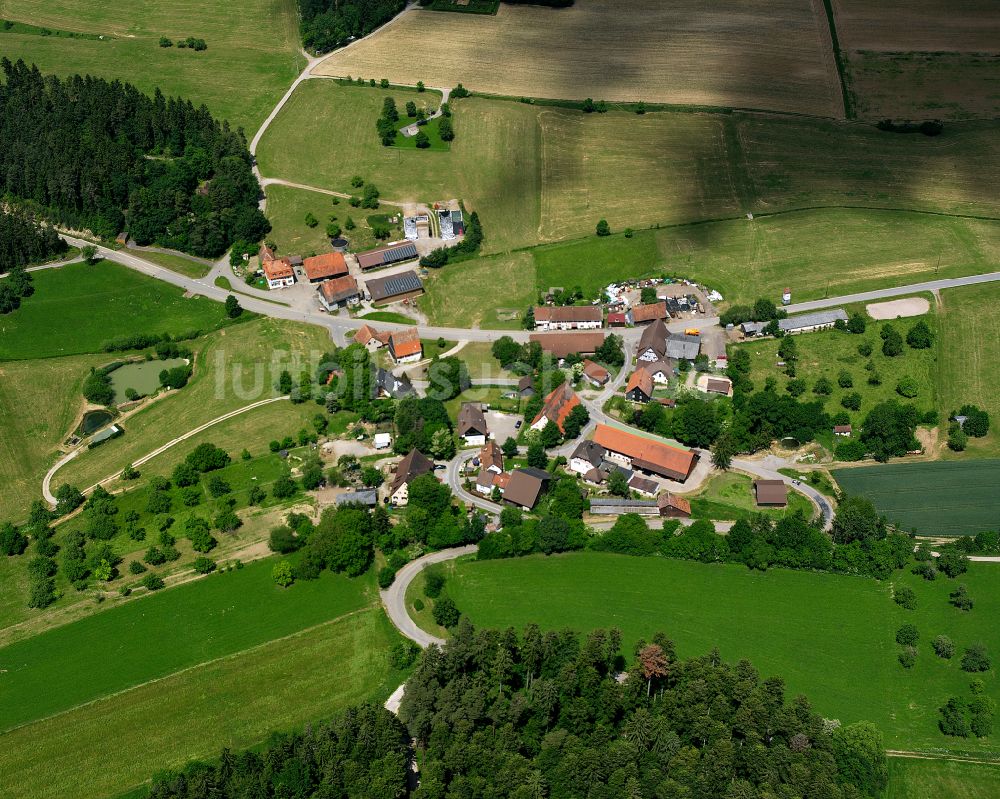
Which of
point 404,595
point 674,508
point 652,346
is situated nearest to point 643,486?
point 674,508

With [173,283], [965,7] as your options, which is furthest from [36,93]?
[965,7]

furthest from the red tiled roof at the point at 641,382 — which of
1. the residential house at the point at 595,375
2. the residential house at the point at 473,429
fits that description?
the residential house at the point at 473,429

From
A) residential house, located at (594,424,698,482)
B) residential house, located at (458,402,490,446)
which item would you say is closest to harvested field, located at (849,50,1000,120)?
residential house, located at (594,424,698,482)

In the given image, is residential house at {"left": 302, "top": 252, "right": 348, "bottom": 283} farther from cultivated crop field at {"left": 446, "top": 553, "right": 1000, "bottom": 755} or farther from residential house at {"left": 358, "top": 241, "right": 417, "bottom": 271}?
cultivated crop field at {"left": 446, "top": 553, "right": 1000, "bottom": 755}

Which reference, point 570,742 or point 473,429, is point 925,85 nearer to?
point 473,429

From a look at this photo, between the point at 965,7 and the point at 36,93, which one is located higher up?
the point at 965,7

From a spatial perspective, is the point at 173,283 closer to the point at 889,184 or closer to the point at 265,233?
the point at 265,233

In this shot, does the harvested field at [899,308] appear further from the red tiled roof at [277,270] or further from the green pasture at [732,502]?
the red tiled roof at [277,270]
